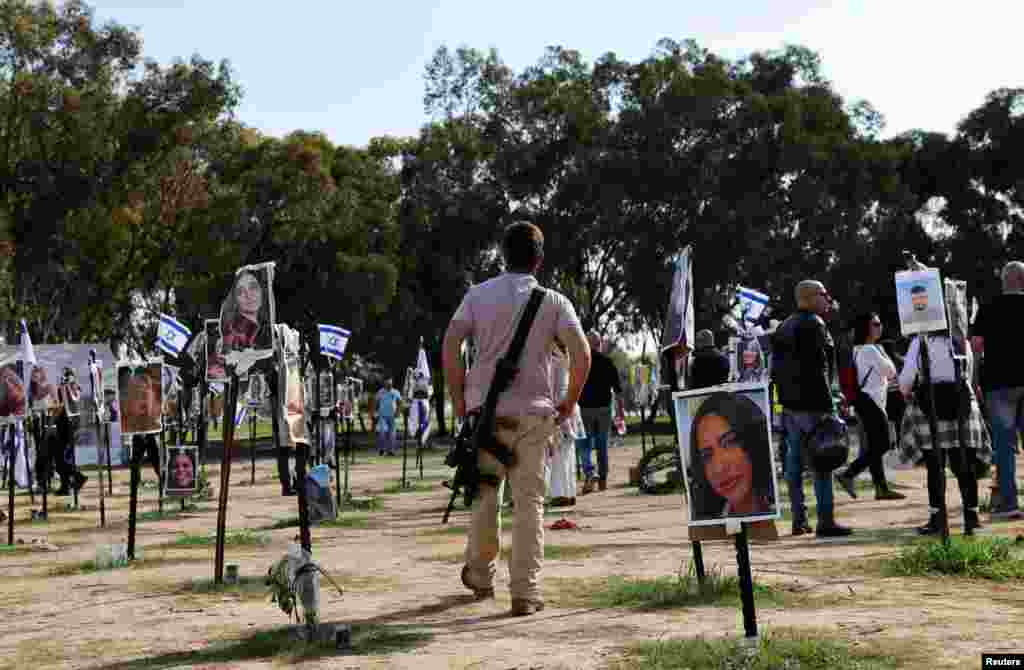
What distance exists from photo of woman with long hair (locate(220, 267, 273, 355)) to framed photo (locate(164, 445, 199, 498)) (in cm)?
926

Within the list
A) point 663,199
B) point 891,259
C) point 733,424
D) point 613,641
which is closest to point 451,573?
point 613,641

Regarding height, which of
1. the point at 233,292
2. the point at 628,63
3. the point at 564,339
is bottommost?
the point at 564,339

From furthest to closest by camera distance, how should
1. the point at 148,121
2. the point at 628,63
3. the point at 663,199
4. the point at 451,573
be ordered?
the point at 628,63 → the point at 663,199 → the point at 148,121 → the point at 451,573

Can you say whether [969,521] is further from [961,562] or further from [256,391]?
[256,391]

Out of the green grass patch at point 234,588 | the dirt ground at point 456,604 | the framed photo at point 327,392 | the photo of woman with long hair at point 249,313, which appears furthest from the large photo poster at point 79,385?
the photo of woman with long hair at point 249,313

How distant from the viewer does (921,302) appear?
29.5 feet

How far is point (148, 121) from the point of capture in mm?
35438

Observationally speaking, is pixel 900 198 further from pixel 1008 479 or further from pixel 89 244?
pixel 1008 479

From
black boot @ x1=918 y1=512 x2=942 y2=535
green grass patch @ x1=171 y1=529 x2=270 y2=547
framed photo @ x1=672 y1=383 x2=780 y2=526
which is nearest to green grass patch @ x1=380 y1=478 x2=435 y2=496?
green grass patch @ x1=171 y1=529 x2=270 y2=547

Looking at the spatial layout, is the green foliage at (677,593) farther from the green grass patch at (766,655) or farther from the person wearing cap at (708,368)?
the person wearing cap at (708,368)

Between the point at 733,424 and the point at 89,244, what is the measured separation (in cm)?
3232

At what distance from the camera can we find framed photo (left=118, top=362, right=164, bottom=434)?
1186 cm

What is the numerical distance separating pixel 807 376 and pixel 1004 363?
164cm

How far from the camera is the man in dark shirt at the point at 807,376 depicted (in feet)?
36.0
